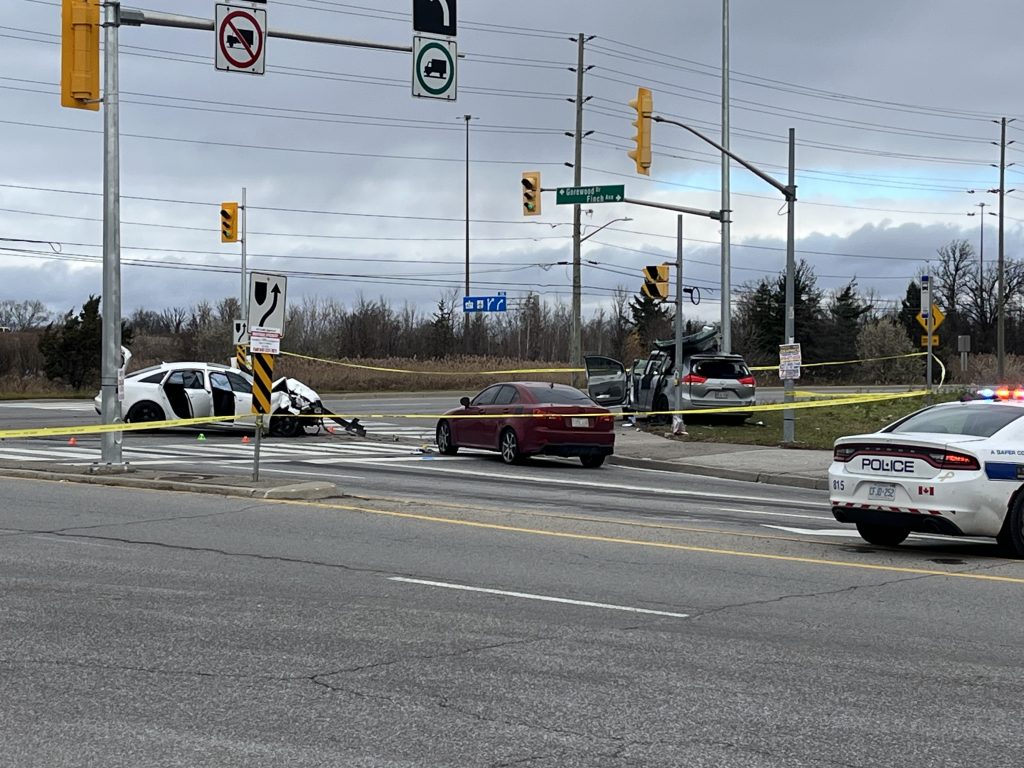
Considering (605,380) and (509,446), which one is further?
(605,380)

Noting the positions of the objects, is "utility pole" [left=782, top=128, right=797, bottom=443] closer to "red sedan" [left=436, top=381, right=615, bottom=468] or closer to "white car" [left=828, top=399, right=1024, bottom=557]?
"red sedan" [left=436, top=381, right=615, bottom=468]

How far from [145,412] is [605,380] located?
39.8 ft

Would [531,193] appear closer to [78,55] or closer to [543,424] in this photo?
[543,424]

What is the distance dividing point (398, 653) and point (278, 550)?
466 cm

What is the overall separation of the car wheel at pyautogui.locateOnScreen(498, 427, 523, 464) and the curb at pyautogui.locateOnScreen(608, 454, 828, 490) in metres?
2.42

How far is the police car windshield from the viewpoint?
1259 centimetres

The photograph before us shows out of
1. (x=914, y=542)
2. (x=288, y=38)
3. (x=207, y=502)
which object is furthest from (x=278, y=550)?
(x=288, y=38)

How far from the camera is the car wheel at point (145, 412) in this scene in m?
28.9

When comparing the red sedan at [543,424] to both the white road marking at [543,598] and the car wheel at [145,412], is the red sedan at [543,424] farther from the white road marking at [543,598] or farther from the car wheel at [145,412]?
the white road marking at [543,598]

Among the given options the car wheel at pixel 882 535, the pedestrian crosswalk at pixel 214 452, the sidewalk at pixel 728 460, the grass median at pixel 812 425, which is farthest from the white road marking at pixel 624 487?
the grass median at pixel 812 425

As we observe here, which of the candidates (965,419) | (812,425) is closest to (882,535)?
(965,419)

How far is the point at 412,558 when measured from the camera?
1180cm

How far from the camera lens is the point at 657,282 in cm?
2973

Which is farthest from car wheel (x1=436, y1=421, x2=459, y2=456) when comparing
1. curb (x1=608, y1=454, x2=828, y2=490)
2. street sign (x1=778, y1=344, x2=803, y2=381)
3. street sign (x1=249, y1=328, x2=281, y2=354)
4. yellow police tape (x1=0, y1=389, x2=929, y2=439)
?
street sign (x1=249, y1=328, x2=281, y2=354)
